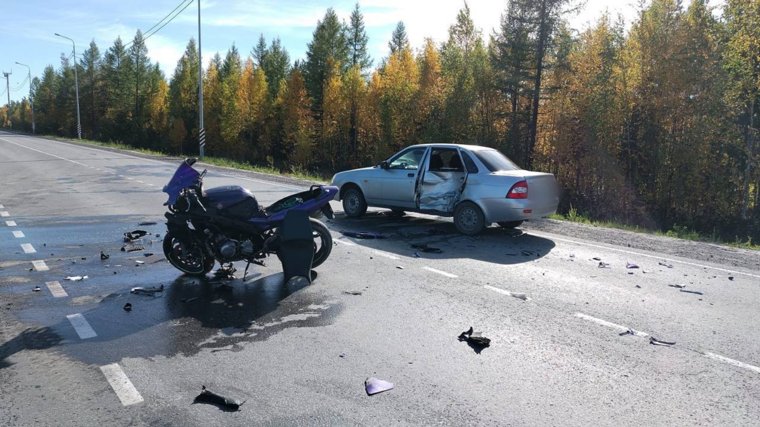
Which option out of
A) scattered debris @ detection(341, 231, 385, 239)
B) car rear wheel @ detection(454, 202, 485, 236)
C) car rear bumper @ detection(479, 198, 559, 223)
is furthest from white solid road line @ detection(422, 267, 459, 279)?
car rear bumper @ detection(479, 198, 559, 223)

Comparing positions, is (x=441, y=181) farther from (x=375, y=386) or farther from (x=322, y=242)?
(x=375, y=386)

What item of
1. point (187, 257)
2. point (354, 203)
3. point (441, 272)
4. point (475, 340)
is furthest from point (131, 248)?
point (475, 340)

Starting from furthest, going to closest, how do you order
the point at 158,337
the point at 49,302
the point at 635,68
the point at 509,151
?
the point at 509,151, the point at 635,68, the point at 49,302, the point at 158,337

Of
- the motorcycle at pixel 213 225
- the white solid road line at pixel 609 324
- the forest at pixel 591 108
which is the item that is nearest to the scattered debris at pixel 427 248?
the motorcycle at pixel 213 225

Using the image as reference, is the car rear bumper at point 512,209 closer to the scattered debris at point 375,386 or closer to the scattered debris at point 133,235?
the scattered debris at point 133,235

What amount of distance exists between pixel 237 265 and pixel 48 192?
1122cm

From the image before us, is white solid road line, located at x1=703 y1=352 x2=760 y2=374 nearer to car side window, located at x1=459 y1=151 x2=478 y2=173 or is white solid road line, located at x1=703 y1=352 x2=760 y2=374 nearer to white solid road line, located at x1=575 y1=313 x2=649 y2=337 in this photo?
white solid road line, located at x1=575 y1=313 x2=649 y2=337

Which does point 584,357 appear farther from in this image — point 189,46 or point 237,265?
point 189,46

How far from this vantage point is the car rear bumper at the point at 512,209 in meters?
9.95

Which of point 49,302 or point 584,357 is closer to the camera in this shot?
point 584,357

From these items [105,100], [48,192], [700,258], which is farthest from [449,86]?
[105,100]

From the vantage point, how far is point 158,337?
493cm

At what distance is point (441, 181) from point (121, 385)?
25.9 ft

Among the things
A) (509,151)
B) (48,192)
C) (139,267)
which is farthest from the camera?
(509,151)
